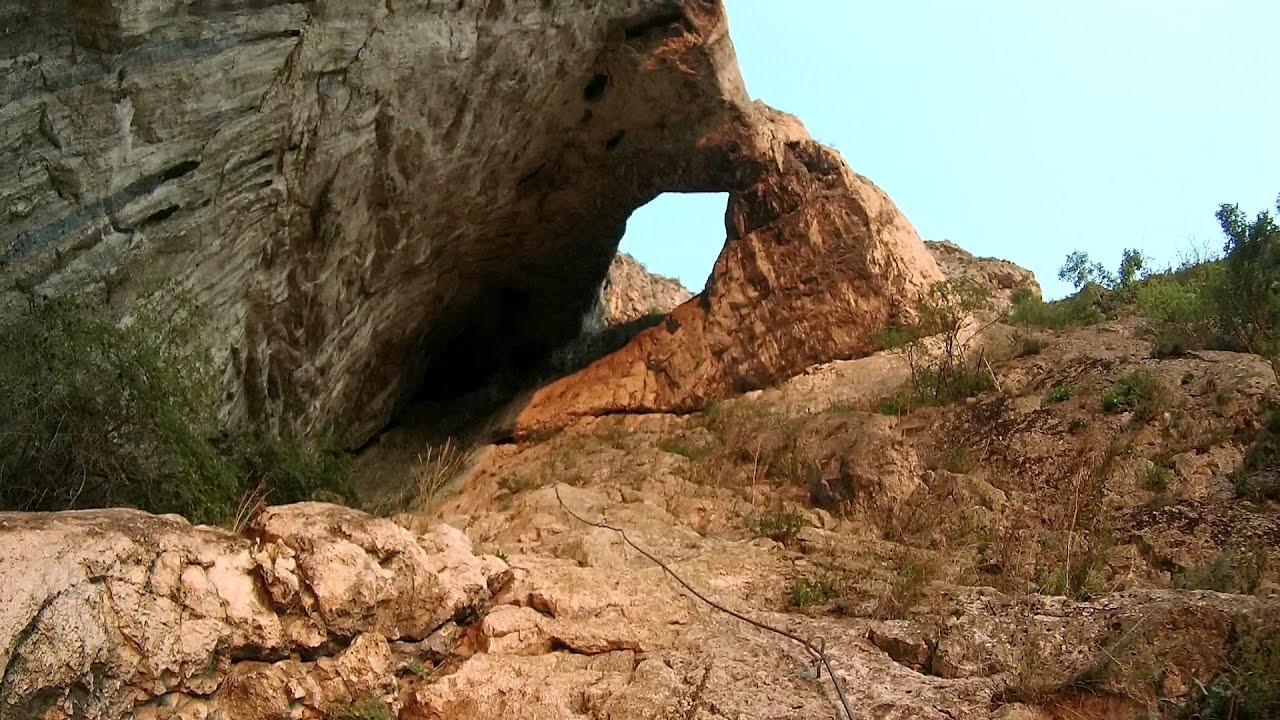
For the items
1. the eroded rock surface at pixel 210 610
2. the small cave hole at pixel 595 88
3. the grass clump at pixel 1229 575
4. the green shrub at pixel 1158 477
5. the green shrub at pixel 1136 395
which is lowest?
the eroded rock surface at pixel 210 610

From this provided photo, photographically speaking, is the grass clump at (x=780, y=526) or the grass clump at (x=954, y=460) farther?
the grass clump at (x=954, y=460)

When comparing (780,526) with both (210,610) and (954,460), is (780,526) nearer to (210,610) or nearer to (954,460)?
(954,460)

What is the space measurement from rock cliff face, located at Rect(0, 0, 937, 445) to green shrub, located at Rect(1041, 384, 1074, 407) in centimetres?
278

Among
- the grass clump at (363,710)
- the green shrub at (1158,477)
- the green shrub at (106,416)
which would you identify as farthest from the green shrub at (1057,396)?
the green shrub at (106,416)

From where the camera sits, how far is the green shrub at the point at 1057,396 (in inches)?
361

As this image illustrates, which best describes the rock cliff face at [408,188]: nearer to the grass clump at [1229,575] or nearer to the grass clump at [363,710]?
the grass clump at [363,710]

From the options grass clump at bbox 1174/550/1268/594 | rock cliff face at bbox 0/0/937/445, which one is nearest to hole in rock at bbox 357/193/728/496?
rock cliff face at bbox 0/0/937/445

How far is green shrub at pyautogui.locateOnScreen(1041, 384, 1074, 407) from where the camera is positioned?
9.16 m

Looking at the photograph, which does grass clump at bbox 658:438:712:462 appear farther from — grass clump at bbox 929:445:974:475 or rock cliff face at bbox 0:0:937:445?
grass clump at bbox 929:445:974:475

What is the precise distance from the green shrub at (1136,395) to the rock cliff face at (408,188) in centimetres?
335

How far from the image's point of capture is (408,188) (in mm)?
9703

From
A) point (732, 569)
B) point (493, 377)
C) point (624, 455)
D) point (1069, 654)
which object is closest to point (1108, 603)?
point (1069, 654)

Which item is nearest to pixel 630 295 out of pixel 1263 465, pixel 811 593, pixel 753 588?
pixel 753 588

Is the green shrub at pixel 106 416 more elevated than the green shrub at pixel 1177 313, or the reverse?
the green shrub at pixel 1177 313
